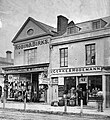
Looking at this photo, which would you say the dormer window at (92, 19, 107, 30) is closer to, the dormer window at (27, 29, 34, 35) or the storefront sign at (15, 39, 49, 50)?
the storefront sign at (15, 39, 49, 50)

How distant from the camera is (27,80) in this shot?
16.4 meters

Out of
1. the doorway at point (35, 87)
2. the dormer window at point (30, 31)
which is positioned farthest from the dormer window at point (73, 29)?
the doorway at point (35, 87)

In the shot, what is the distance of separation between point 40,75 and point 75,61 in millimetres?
2685

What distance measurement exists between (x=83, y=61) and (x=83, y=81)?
1.05m

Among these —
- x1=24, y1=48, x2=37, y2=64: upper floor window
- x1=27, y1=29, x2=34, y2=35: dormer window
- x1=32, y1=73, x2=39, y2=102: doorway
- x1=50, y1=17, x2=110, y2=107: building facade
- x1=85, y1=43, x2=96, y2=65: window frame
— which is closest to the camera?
x1=50, y1=17, x2=110, y2=107: building facade

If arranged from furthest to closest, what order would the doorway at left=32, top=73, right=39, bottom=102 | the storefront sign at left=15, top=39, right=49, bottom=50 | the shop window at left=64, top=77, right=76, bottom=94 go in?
the doorway at left=32, top=73, right=39, bottom=102 < the storefront sign at left=15, top=39, right=49, bottom=50 < the shop window at left=64, top=77, right=76, bottom=94

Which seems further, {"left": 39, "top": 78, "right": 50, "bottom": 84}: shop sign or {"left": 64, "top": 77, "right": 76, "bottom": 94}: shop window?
{"left": 39, "top": 78, "right": 50, "bottom": 84}: shop sign

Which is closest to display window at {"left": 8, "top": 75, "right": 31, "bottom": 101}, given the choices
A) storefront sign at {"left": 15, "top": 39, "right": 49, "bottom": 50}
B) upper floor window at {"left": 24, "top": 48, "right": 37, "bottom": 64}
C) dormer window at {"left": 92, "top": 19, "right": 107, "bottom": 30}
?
upper floor window at {"left": 24, "top": 48, "right": 37, "bottom": 64}

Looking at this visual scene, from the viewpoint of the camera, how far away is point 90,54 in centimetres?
1314

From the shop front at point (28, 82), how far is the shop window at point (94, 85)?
2981 mm

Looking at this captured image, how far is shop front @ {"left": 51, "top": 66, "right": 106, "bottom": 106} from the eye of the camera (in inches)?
493

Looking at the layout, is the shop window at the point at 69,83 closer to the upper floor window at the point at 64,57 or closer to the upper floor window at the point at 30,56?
the upper floor window at the point at 64,57

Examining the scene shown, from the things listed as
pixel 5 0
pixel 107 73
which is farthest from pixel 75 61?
pixel 5 0

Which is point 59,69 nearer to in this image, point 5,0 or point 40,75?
point 40,75
